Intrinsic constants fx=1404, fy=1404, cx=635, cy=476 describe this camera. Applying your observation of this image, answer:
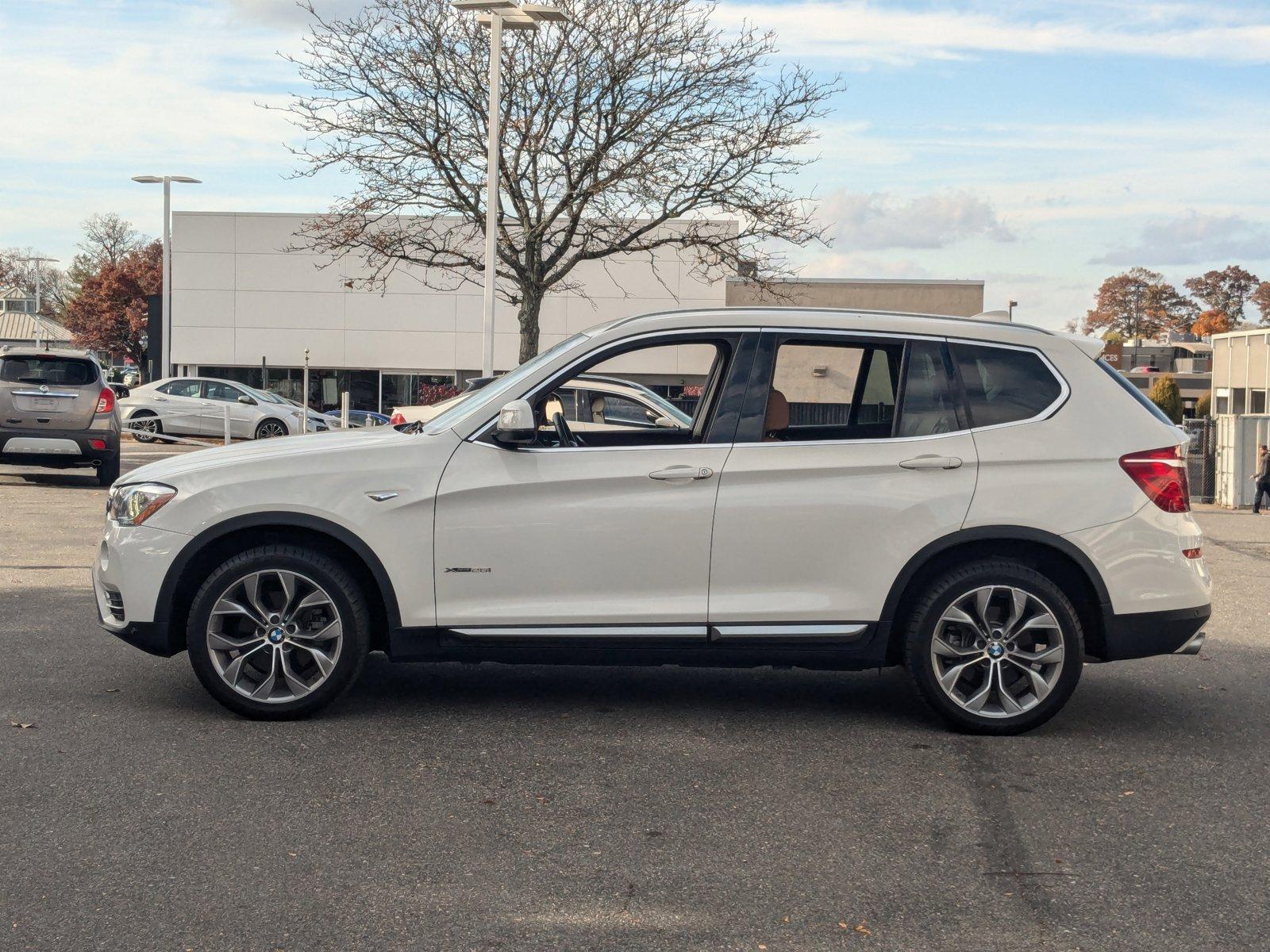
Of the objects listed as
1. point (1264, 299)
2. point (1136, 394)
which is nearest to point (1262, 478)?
point (1136, 394)

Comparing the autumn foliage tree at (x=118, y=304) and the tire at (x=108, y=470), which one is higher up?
the autumn foliage tree at (x=118, y=304)

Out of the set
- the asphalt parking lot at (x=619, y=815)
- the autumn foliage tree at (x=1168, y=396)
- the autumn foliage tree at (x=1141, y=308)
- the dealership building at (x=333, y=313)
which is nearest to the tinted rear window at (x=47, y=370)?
the asphalt parking lot at (x=619, y=815)

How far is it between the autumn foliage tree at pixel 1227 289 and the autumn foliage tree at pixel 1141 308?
1494 mm

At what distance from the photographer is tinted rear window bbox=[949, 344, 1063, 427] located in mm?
6012

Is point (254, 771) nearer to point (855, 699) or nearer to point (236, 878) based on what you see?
point (236, 878)

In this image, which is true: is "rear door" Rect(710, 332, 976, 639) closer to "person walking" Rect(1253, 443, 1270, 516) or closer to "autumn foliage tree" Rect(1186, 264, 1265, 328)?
"person walking" Rect(1253, 443, 1270, 516)

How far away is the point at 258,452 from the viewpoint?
239 inches

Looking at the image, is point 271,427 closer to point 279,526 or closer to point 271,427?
point 271,427

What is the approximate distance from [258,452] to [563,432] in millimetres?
1320

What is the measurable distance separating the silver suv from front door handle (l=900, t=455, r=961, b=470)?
13.7m

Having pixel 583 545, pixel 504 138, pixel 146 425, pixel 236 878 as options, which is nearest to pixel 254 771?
pixel 236 878

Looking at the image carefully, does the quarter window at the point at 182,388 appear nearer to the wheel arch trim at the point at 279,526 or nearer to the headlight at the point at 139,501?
the headlight at the point at 139,501

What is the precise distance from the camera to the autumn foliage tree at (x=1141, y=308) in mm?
123562

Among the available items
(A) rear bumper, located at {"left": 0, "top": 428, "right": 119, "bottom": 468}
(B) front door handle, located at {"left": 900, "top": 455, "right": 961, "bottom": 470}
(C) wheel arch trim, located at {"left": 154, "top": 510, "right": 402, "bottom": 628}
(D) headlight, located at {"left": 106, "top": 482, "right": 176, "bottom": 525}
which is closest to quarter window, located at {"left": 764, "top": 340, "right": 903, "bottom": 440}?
(B) front door handle, located at {"left": 900, "top": 455, "right": 961, "bottom": 470}
